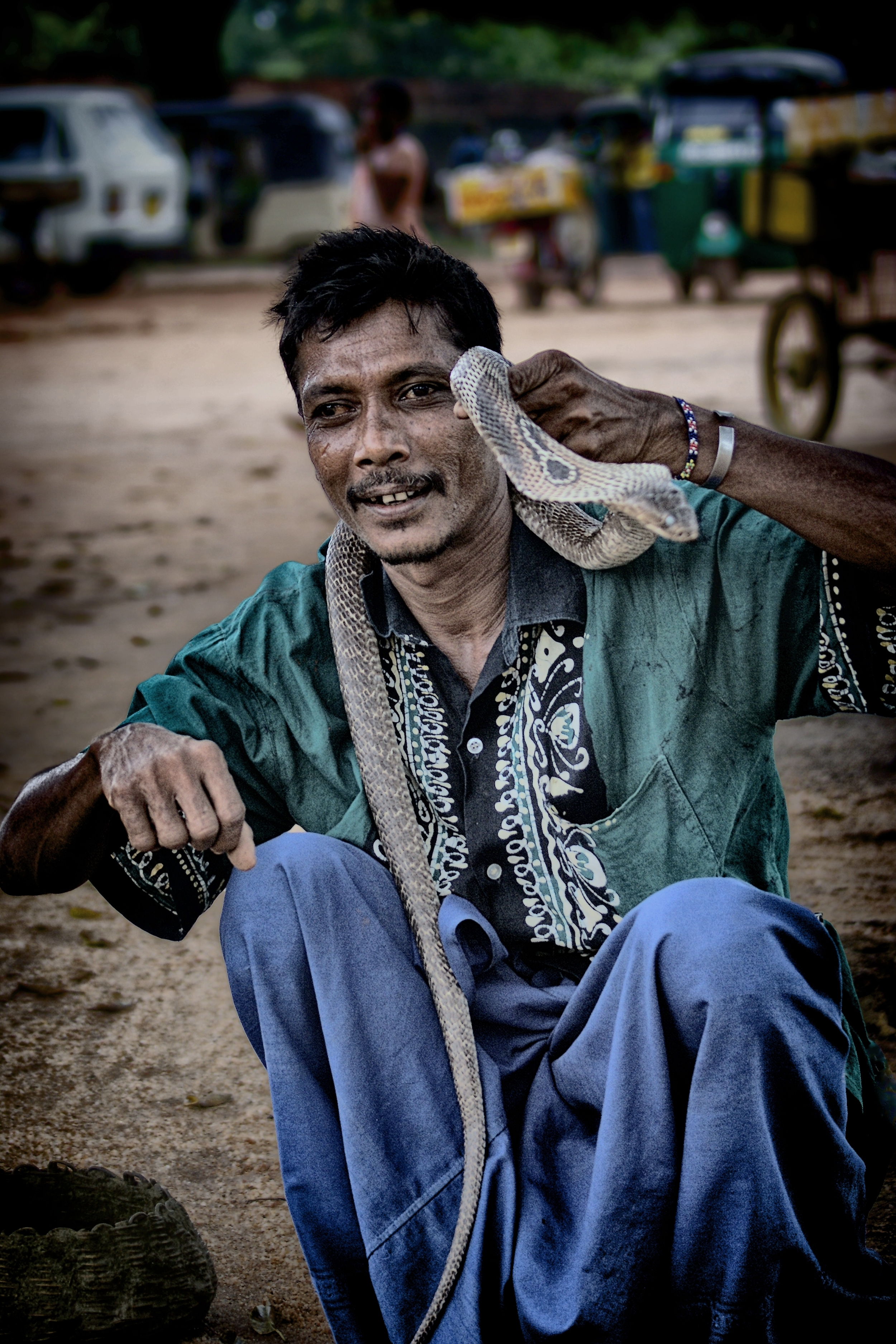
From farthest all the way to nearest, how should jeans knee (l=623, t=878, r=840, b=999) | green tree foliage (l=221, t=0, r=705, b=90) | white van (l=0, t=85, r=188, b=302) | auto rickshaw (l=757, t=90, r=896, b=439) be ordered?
green tree foliage (l=221, t=0, r=705, b=90) → white van (l=0, t=85, r=188, b=302) → auto rickshaw (l=757, t=90, r=896, b=439) → jeans knee (l=623, t=878, r=840, b=999)

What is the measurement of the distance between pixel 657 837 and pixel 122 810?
0.70 m

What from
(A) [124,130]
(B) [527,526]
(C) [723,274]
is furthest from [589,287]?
(B) [527,526]

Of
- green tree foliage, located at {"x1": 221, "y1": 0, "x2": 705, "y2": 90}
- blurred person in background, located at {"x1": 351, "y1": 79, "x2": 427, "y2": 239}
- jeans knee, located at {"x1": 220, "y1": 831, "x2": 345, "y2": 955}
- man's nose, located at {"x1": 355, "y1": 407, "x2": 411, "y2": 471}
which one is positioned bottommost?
jeans knee, located at {"x1": 220, "y1": 831, "x2": 345, "y2": 955}

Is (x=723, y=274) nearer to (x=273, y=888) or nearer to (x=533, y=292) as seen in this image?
(x=533, y=292)

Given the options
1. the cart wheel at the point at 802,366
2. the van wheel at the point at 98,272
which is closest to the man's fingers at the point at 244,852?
the cart wheel at the point at 802,366

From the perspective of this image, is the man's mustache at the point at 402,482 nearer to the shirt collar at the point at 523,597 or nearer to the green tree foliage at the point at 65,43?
the shirt collar at the point at 523,597

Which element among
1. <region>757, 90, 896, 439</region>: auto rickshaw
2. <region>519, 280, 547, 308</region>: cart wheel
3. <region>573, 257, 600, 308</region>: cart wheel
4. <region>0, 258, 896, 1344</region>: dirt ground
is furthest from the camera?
<region>573, 257, 600, 308</region>: cart wheel

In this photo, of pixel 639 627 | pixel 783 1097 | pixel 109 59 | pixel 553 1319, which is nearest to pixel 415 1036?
pixel 553 1319

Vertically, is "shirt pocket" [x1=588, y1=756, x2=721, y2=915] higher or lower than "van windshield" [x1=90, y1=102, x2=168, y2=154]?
lower

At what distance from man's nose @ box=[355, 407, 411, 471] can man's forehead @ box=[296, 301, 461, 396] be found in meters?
0.06

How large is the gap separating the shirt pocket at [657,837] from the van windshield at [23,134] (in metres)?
15.9

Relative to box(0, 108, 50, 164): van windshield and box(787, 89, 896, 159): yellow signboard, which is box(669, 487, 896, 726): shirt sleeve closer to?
box(787, 89, 896, 159): yellow signboard

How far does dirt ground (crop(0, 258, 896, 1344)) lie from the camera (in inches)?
97.8

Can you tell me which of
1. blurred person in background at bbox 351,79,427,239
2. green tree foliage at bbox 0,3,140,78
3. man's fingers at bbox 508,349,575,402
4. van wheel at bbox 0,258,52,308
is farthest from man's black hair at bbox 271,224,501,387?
green tree foliage at bbox 0,3,140,78
